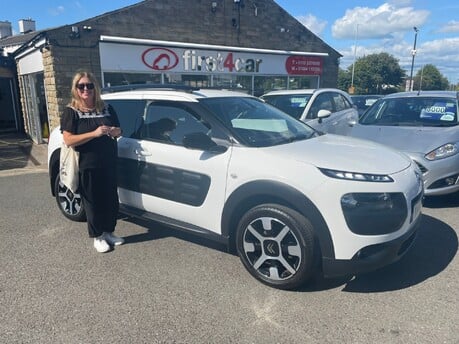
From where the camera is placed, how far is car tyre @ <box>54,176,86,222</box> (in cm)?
457

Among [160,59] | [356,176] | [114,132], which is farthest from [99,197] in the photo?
[160,59]

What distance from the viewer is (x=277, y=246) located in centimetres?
300

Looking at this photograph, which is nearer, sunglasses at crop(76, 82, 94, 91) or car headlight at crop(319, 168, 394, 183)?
car headlight at crop(319, 168, 394, 183)

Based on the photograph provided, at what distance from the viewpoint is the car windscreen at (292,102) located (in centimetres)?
736

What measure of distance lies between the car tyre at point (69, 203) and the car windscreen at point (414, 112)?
183 inches

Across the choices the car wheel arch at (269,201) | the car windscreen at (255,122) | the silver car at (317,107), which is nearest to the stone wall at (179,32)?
the silver car at (317,107)

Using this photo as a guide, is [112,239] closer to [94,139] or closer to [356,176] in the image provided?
[94,139]

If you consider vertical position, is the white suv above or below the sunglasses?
below

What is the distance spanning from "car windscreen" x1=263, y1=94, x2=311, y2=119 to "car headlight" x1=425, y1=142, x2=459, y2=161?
283cm

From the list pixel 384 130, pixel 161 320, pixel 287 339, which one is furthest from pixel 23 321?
pixel 384 130

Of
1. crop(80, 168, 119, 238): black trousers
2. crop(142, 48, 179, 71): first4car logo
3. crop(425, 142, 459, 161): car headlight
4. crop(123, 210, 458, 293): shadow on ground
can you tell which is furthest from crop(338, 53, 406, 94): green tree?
crop(80, 168, 119, 238): black trousers

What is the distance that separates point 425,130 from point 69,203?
5.00 meters

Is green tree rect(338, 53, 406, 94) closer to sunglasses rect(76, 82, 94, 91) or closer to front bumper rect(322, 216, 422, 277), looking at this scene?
sunglasses rect(76, 82, 94, 91)

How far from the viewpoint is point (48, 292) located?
3072 mm
